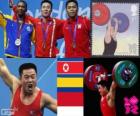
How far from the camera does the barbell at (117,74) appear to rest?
4406mm

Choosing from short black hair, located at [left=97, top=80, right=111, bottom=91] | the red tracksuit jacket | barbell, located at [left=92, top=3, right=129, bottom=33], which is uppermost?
barbell, located at [left=92, top=3, right=129, bottom=33]

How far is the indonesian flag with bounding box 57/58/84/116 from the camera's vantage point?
173 inches

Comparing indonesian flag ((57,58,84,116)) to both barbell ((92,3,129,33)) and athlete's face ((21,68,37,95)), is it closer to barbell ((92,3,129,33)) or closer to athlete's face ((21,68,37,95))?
athlete's face ((21,68,37,95))

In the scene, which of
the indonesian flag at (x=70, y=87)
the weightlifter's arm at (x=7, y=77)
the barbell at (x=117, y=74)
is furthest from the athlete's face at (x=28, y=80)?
the barbell at (x=117, y=74)

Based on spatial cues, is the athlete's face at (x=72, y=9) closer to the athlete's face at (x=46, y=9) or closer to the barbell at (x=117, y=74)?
the athlete's face at (x=46, y=9)

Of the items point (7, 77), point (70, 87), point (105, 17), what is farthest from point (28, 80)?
point (105, 17)

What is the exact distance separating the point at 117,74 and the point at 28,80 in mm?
581

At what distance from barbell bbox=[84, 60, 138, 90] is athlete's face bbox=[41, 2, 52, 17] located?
0.44m

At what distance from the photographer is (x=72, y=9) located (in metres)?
4.42

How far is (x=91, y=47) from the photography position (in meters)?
4.45

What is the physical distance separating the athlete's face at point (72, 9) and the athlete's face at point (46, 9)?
12cm

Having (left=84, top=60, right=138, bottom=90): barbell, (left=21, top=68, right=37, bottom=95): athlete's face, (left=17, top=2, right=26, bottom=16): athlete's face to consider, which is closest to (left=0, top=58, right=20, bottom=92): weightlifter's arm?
(left=21, top=68, right=37, bottom=95): athlete's face

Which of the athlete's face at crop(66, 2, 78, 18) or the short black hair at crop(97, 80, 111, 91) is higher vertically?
the athlete's face at crop(66, 2, 78, 18)

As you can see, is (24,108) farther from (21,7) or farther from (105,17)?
(105,17)
